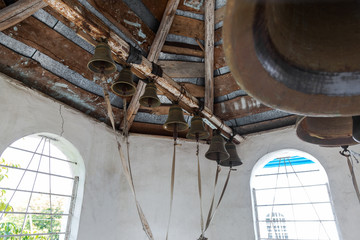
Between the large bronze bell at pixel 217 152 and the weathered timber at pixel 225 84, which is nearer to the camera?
the large bronze bell at pixel 217 152

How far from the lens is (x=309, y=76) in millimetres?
701

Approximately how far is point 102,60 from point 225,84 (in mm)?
2256

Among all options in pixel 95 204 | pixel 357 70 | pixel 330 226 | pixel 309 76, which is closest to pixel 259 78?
pixel 309 76

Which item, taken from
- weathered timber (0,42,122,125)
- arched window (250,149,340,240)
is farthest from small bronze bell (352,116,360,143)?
arched window (250,149,340,240)

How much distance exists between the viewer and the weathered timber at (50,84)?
104 inches

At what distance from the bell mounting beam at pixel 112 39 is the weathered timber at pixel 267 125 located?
1.28 metres

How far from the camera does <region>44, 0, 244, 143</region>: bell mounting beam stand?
1.82m

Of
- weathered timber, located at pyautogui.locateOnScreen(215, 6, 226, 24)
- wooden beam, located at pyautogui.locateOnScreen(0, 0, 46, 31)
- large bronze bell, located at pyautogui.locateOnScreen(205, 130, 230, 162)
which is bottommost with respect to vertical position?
large bronze bell, located at pyautogui.locateOnScreen(205, 130, 230, 162)

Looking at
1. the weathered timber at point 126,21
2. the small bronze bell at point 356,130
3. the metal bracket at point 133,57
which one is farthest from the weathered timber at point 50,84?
the small bronze bell at point 356,130

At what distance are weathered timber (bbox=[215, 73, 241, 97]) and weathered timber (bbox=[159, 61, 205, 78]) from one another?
0.96ft

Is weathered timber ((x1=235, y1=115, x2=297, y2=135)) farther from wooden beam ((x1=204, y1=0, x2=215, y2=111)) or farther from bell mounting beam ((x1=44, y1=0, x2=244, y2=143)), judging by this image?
bell mounting beam ((x1=44, y1=0, x2=244, y2=143))

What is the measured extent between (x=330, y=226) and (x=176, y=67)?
567cm

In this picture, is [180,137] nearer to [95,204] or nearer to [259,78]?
[95,204]

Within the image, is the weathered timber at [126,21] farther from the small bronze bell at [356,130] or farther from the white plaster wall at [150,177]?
the small bronze bell at [356,130]
